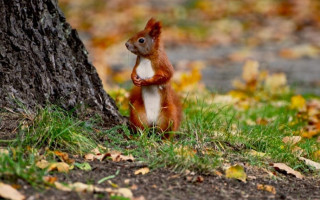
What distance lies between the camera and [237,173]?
11.1 ft

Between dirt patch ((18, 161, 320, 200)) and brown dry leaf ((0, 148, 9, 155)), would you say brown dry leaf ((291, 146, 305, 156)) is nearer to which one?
dirt patch ((18, 161, 320, 200))

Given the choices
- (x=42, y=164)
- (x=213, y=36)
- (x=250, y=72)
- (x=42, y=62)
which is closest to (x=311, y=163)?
(x=42, y=164)

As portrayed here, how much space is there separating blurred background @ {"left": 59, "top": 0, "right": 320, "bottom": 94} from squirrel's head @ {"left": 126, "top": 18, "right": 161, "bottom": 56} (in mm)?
2290

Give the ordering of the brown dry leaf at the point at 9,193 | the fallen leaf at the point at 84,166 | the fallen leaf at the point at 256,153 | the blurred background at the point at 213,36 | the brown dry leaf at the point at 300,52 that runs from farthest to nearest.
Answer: the brown dry leaf at the point at 300,52 < the blurred background at the point at 213,36 < the fallen leaf at the point at 256,153 < the fallen leaf at the point at 84,166 < the brown dry leaf at the point at 9,193

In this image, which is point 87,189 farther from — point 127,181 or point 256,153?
point 256,153

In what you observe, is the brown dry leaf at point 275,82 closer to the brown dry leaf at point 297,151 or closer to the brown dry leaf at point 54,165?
the brown dry leaf at point 297,151

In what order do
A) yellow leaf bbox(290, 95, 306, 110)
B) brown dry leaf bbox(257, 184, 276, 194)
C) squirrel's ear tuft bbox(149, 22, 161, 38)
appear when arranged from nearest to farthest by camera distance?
1. brown dry leaf bbox(257, 184, 276, 194)
2. squirrel's ear tuft bbox(149, 22, 161, 38)
3. yellow leaf bbox(290, 95, 306, 110)

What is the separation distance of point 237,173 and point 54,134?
1.12m

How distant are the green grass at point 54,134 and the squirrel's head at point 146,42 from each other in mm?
659

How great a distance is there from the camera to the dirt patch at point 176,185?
2.99 meters

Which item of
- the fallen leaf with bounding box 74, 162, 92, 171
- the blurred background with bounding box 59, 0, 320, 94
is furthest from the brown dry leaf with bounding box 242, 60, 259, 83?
the fallen leaf with bounding box 74, 162, 92, 171

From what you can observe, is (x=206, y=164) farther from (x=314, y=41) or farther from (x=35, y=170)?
(x=314, y=41)

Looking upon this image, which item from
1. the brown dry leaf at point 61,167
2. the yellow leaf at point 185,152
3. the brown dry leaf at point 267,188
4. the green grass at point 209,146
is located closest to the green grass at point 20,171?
the brown dry leaf at point 61,167

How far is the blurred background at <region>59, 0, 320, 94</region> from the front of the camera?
8867 mm
